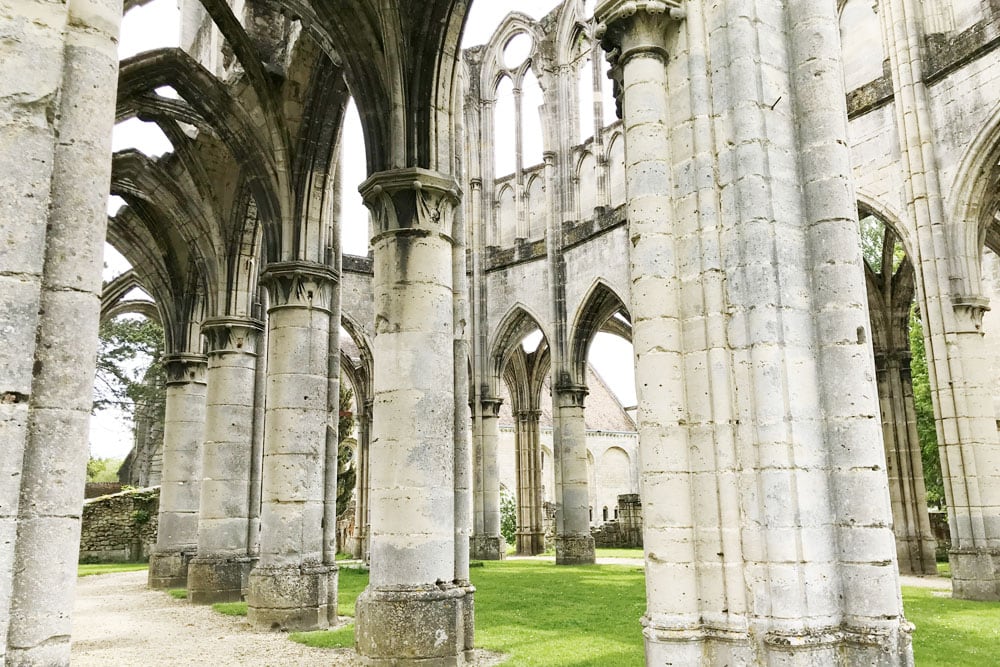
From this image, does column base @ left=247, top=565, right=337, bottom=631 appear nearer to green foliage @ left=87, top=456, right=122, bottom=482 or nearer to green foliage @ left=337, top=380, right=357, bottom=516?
green foliage @ left=337, top=380, right=357, bottom=516

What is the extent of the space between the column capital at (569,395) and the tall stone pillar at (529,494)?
16.5ft

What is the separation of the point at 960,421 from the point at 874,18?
26.0 feet

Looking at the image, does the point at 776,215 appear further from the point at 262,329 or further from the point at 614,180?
the point at 614,180

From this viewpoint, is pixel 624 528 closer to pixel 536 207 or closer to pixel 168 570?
pixel 536 207

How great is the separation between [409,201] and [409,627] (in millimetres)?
3722

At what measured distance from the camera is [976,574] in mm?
11477

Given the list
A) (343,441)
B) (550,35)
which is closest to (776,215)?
(550,35)

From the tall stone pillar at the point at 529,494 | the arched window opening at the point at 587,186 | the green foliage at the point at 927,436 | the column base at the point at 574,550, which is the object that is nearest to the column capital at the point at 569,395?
the column base at the point at 574,550

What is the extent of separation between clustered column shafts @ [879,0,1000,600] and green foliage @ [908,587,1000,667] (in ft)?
3.13

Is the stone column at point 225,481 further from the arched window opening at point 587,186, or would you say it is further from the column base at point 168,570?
the arched window opening at point 587,186

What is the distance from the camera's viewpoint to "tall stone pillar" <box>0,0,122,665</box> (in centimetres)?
291

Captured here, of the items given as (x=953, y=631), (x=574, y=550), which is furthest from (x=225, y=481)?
(x=953, y=631)

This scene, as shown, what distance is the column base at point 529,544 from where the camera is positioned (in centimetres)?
2341

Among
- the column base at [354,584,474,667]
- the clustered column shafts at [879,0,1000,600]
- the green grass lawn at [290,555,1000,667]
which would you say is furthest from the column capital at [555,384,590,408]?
the column base at [354,584,474,667]
